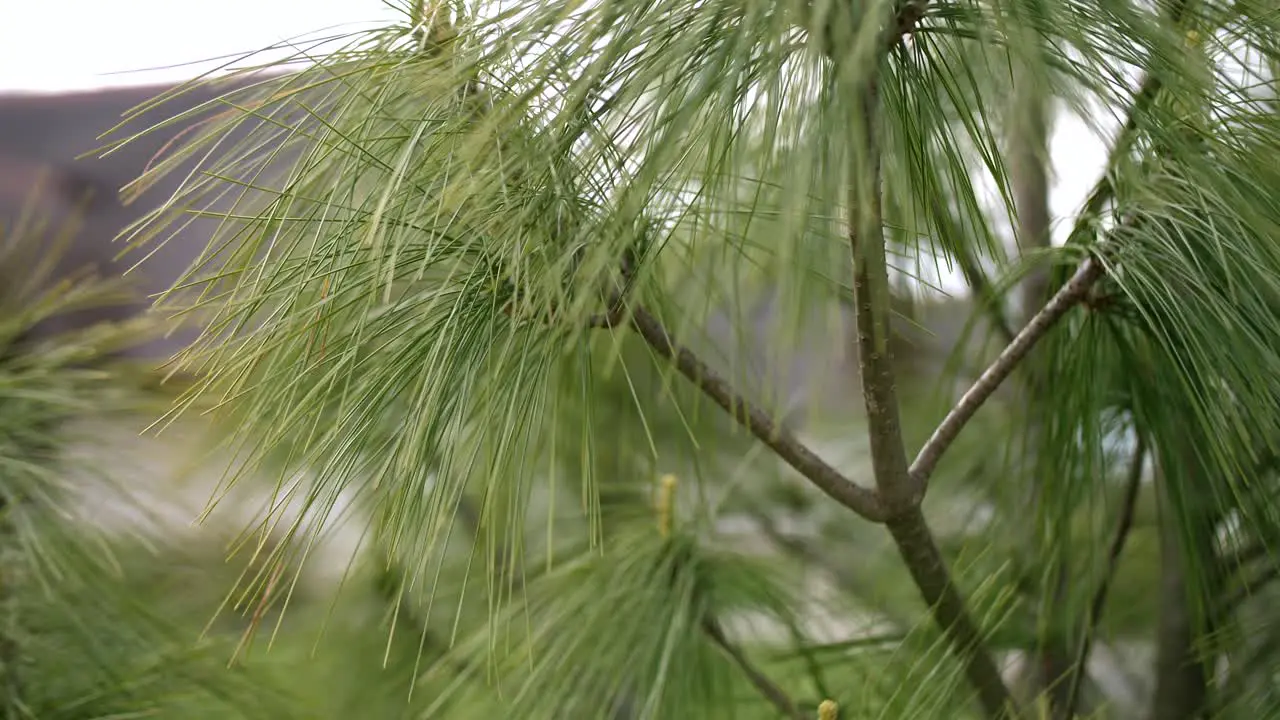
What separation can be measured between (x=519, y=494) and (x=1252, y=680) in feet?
1.12

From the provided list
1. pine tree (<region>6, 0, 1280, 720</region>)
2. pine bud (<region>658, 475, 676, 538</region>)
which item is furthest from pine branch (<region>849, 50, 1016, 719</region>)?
pine bud (<region>658, 475, 676, 538</region>)

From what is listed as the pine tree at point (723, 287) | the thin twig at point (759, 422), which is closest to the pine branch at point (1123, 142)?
the pine tree at point (723, 287)

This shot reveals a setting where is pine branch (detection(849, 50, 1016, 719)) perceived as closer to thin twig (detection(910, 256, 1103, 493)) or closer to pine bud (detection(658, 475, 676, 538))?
thin twig (detection(910, 256, 1103, 493))

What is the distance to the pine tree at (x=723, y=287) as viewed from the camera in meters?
0.26

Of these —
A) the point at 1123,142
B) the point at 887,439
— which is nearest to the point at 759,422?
the point at 887,439

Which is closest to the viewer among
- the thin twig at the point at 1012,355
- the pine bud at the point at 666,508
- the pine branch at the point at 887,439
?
the pine branch at the point at 887,439

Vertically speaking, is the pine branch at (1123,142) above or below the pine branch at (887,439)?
above

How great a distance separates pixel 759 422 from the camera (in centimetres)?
34

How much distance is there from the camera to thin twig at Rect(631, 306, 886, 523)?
321 millimetres

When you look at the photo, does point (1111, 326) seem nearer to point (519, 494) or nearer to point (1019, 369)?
point (1019, 369)

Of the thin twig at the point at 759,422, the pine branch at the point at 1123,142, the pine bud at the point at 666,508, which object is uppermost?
the pine branch at the point at 1123,142

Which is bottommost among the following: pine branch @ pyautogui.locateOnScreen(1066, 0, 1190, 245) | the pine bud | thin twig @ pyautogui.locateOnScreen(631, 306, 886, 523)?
the pine bud

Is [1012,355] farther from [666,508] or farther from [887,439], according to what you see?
[666,508]

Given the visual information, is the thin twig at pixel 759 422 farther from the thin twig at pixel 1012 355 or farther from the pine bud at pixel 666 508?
the pine bud at pixel 666 508
